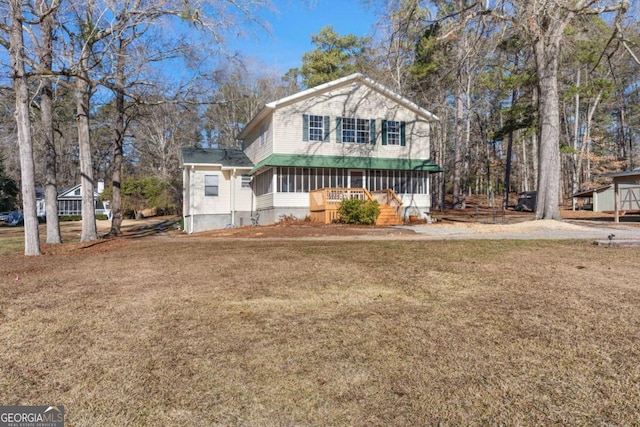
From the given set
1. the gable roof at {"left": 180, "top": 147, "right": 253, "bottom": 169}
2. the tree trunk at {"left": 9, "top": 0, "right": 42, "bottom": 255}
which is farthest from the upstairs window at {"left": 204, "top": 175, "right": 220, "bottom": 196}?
the tree trunk at {"left": 9, "top": 0, "right": 42, "bottom": 255}

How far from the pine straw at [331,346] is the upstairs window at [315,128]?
14191mm

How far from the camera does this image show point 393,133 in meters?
20.6

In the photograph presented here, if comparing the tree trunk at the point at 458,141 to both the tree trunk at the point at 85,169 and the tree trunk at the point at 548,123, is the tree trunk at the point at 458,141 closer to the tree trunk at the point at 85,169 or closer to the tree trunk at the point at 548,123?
the tree trunk at the point at 548,123

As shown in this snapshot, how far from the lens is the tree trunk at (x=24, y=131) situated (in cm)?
912

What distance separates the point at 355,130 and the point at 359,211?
587 cm

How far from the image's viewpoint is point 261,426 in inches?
82.2

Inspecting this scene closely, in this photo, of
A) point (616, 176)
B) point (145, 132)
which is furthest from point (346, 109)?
point (145, 132)

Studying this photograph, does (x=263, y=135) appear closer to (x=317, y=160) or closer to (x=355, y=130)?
(x=317, y=160)

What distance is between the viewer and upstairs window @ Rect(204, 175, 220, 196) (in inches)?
806

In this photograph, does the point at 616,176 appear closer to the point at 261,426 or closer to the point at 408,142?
the point at 408,142

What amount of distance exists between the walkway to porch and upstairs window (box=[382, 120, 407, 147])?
350 centimetres

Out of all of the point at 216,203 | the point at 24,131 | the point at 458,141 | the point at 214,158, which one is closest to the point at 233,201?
the point at 216,203

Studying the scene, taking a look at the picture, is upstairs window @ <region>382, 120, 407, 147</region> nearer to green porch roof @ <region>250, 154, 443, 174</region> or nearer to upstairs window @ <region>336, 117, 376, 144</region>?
upstairs window @ <region>336, 117, 376, 144</region>

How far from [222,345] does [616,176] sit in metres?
19.3
